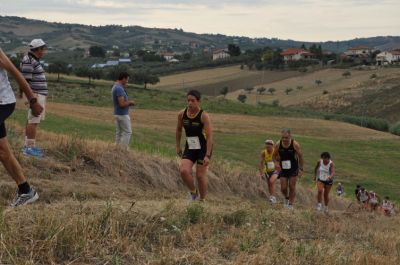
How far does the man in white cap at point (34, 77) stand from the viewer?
8930 millimetres

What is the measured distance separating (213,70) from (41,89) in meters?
108

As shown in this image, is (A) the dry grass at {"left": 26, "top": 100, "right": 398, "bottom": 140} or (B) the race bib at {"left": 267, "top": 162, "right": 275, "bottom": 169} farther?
(A) the dry grass at {"left": 26, "top": 100, "right": 398, "bottom": 140}

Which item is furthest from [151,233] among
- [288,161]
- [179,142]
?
[288,161]

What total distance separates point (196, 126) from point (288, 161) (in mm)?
4109

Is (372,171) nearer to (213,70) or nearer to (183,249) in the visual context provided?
(183,249)

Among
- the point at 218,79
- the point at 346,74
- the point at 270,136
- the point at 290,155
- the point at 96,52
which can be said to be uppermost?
the point at 290,155

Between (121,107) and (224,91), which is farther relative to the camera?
(224,91)

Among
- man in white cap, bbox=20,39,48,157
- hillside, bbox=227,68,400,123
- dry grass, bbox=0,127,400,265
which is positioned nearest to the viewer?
dry grass, bbox=0,127,400,265

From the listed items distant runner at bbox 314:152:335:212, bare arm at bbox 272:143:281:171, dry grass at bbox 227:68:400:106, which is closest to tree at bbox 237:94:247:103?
dry grass at bbox 227:68:400:106

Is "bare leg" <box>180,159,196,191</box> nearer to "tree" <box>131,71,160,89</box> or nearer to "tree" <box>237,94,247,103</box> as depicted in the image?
"tree" <box>131,71,160,89</box>

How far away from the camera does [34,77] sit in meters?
9.07

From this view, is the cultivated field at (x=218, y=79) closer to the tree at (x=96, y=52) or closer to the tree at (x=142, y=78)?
the tree at (x=142, y=78)

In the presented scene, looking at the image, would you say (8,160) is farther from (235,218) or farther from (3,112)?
(235,218)

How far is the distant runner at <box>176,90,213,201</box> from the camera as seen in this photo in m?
8.38
